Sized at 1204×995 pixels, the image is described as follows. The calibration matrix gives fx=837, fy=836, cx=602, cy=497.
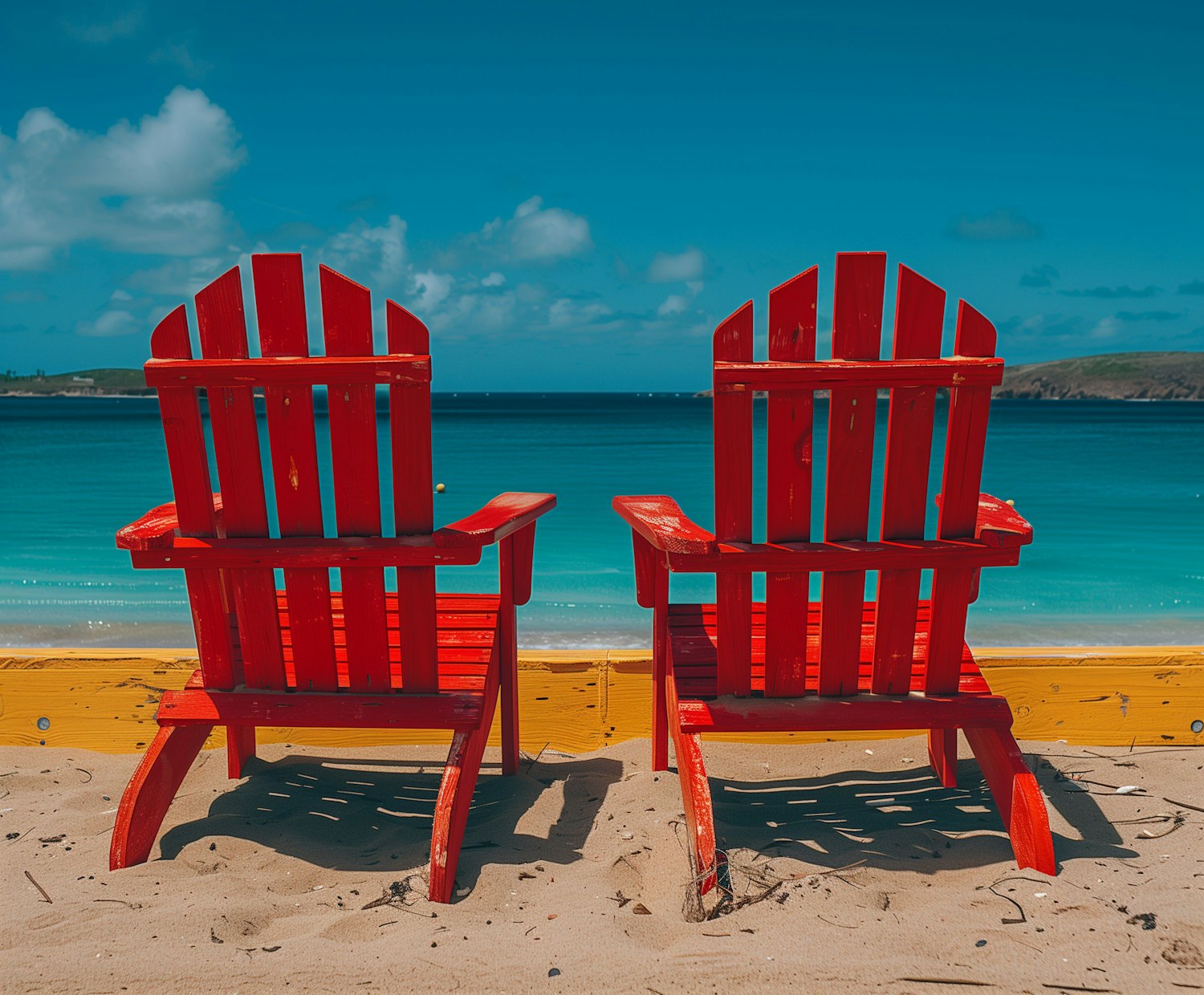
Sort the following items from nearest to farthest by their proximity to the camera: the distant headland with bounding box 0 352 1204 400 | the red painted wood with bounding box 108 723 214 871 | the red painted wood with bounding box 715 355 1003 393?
the red painted wood with bounding box 715 355 1003 393 → the red painted wood with bounding box 108 723 214 871 → the distant headland with bounding box 0 352 1204 400

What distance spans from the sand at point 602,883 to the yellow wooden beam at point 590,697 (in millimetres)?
108

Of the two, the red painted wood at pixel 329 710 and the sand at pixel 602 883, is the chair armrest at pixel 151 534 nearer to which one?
the red painted wood at pixel 329 710

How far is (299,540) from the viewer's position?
2.22m

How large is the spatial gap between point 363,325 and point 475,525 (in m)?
0.61

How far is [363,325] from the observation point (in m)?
2.11

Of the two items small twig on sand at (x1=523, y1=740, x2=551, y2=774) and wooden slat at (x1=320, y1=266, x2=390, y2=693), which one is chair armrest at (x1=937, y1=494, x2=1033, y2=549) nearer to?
wooden slat at (x1=320, y1=266, x2=390, y2=693)

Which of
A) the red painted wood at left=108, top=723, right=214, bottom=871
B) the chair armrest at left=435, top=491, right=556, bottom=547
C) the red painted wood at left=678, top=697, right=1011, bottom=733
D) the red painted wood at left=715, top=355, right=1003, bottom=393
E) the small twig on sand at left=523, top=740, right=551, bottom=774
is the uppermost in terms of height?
the red painted wood at left=715, top=355, right=1003, bottom=393

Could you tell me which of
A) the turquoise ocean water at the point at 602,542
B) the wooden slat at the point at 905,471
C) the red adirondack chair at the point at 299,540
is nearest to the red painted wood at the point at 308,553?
the red adirondack chair at the point at 299,540

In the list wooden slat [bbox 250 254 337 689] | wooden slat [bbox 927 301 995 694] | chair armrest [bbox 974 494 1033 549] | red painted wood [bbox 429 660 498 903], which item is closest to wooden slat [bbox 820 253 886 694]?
wooden slat [bbox 927 301 995 694]

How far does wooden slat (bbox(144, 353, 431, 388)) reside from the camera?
2066 millimetres

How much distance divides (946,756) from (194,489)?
249 centimetres

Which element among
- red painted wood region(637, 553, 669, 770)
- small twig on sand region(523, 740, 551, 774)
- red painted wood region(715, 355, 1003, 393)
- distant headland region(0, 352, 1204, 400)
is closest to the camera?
red painted wood region(715, 355, 1003, 393)

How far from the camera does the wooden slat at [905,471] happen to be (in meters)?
2.07

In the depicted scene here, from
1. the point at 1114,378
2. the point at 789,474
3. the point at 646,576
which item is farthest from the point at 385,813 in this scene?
the point at 1114,378
